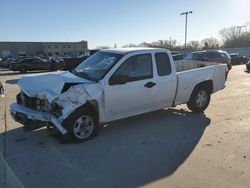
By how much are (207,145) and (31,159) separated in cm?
325

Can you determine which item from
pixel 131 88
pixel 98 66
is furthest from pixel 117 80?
pixel 98 66

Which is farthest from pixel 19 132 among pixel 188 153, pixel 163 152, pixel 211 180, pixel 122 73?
pixel 211 180

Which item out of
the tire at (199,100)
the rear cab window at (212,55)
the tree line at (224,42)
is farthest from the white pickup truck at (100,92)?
the tree line at (224,42)

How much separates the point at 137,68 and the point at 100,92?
1163 millimetres

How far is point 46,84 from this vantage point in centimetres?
616

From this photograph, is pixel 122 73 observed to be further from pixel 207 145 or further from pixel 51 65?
pixel 51 65

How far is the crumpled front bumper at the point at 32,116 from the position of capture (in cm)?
570

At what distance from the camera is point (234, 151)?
216 inches

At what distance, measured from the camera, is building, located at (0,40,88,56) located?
322 feet

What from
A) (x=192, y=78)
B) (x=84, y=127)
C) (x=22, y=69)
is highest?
(x=192, y=78)

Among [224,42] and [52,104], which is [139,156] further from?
[224,42]

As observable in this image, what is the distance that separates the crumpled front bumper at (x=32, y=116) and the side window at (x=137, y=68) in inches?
63.9

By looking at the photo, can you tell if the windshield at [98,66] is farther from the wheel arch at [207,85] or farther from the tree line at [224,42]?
the tree line at [224,42]

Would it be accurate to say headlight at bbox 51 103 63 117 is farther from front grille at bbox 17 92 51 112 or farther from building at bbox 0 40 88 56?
building at bbox 0 40 88 56
